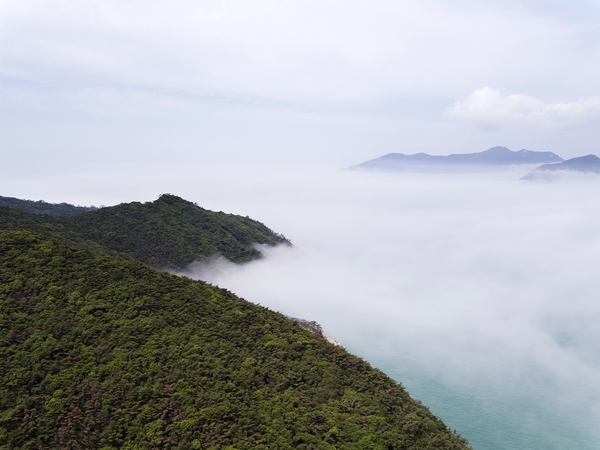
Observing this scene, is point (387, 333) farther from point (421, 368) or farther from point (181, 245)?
point (181, 245)

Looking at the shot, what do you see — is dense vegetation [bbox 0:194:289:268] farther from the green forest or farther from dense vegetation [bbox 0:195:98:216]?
the green forest

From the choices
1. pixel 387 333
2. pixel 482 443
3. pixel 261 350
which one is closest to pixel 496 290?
pixel 387 333

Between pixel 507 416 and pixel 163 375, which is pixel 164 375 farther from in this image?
pixel 507 416

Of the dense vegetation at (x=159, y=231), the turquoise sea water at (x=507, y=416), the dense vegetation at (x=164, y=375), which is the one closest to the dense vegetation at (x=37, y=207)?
the dense vegetation at (x=159, y=231)

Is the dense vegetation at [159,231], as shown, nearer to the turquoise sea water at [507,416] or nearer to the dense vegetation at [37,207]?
the dense vegetation at [37,207]

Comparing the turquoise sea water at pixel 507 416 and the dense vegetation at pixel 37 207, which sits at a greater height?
the dense vegetation at pixel 37 207

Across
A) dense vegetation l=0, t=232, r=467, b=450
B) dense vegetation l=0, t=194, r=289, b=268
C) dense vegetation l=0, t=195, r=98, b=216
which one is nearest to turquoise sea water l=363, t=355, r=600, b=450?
dense vegetation l=0, t=232, r=467, b=450
